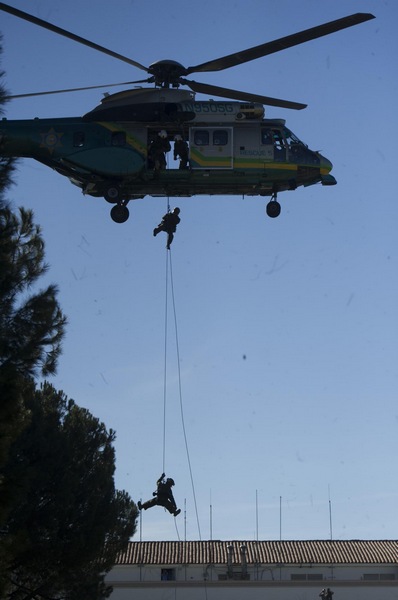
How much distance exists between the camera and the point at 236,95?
30453 mm

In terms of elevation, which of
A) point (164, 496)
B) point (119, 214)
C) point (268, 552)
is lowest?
point (164, 496)

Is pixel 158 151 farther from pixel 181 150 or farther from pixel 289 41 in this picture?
pixel 289 41

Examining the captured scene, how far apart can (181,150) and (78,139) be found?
8.31 ft

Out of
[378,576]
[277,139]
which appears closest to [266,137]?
[277,139]

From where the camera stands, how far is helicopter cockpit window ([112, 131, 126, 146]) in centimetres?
3148

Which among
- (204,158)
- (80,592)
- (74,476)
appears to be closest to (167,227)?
(204,158)

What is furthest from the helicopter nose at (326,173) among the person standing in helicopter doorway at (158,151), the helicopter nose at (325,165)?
the person standing in helicopter doorway at (158,151)

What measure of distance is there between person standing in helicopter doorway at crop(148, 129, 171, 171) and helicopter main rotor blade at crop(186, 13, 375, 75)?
2.89m

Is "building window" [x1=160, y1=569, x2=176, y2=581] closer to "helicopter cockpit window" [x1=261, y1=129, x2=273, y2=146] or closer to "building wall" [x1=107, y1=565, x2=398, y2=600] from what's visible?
"building wall" [x1=107, y1=565, x2=398, y2=600]

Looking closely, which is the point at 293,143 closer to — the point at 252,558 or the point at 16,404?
the point at 16,404

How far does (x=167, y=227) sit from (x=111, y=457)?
27.3 feet

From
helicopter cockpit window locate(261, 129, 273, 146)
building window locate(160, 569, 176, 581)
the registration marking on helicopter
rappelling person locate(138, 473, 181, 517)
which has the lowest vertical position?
rappelling person locate(138, 473, 181, 517)

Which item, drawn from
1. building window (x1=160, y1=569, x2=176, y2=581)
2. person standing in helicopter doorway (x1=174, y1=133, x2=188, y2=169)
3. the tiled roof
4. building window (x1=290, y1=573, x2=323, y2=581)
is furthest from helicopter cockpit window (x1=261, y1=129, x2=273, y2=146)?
building window (x1=160, y1=569, x2=176, y2=581)

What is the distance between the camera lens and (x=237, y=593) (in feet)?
165
